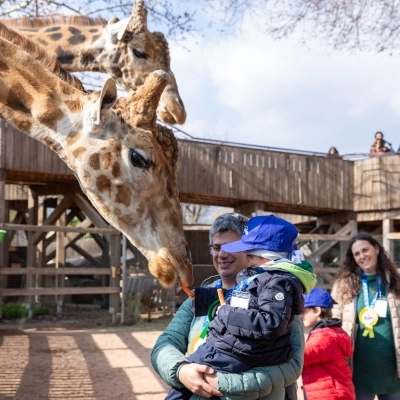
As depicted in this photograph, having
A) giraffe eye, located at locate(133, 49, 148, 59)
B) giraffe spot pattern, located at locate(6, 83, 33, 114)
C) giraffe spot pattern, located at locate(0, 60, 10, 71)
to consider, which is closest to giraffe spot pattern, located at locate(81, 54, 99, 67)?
giraffe eye, located at locate(133, 49, 148, 59)

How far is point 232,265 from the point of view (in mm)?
2941

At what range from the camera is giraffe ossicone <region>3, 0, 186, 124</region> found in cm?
595

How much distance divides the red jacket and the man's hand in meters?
1.65

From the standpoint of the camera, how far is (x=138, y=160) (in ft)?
11.4

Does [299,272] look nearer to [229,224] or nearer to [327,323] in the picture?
[229,224]

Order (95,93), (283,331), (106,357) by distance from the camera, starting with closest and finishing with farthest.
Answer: (283,331)
(95,93)
(106,357)

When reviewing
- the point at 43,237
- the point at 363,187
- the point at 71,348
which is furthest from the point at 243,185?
the point at 71,348

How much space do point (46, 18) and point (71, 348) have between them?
6377 millimetres

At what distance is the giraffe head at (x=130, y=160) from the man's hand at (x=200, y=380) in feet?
3.12

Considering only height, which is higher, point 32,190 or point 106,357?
point 32,190

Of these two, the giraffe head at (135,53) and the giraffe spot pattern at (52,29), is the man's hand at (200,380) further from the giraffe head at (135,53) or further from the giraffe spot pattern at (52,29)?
the giraffe spot pattern at (52,29)

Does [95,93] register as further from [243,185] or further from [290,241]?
[243,185]

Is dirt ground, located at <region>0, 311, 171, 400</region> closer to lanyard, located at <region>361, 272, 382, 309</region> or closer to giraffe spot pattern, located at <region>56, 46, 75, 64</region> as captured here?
lanyard, located at <region>361, 272, 382, 309</region>

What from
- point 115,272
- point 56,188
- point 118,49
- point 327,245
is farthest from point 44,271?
point 327,245
